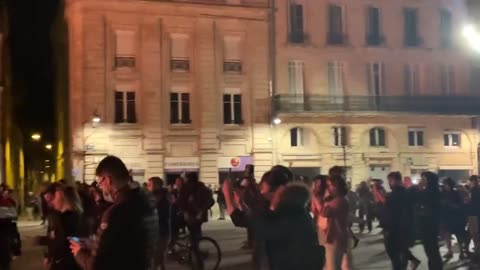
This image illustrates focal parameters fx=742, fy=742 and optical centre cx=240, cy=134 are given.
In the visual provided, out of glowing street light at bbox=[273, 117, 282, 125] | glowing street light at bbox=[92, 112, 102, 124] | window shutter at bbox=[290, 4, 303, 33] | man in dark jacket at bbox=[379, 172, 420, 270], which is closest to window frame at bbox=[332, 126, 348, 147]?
glowing street light at bbox=[273, 117, 282, 125]

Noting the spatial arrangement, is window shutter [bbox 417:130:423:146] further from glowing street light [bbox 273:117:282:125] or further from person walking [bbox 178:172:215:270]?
person walking [bbox 178:172:215:270]

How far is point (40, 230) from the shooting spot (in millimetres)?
29344

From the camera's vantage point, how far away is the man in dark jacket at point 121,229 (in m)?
4.51

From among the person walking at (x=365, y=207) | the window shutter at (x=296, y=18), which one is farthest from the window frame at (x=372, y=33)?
the person walking at (x=365, y=207)

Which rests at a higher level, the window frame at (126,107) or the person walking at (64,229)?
the window frame at (126,107)

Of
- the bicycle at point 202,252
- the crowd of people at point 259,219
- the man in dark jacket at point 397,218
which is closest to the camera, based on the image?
the crowd of people at point 259,219

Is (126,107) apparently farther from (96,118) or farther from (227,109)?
(227,109)

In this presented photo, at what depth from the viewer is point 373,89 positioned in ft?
140

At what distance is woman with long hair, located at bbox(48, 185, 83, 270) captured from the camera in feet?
23.2

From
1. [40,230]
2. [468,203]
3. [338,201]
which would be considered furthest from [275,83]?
[338,201]

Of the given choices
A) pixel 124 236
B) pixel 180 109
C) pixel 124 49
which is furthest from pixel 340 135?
pixel 124 236

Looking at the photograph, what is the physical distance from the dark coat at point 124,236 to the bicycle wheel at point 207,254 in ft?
28.7

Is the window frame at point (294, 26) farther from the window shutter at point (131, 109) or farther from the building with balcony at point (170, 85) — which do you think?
the window shutter at point (131, 109)

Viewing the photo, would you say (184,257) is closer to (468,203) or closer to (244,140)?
(468,203)
